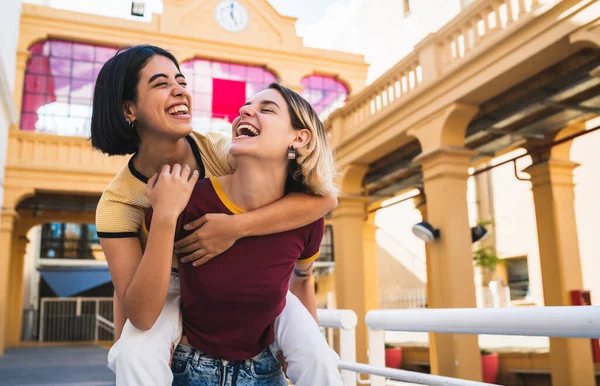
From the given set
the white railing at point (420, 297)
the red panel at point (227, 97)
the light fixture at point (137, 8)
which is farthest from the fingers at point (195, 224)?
the light fixture at point (137, 8)

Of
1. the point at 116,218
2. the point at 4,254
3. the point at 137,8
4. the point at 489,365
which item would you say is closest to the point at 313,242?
the point at 116,218

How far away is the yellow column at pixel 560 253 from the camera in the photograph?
8.14m

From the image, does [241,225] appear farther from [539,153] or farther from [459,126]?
[539,153]

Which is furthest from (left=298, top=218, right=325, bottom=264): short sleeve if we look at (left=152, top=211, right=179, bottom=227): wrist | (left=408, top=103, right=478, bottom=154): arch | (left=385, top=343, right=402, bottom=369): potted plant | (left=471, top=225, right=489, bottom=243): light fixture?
(left=385, top=343, right=402, bottom=369): potted plant

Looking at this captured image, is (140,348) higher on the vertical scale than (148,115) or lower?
lower

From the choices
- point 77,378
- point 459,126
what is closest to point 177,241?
point 77,378

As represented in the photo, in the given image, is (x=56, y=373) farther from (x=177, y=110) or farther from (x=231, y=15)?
(x=231, y=15)

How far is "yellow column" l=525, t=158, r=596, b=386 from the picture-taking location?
8.14m

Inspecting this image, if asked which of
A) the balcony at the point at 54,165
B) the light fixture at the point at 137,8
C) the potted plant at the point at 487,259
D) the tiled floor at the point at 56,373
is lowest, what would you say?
the tiled floor at the point at 56,373

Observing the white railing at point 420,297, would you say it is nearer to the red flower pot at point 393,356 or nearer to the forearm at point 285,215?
the red flower pot at point 393,356

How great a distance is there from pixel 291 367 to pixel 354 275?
8981 millimetres

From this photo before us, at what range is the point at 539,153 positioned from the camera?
9055mm

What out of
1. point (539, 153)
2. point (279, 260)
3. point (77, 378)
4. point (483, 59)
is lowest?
point (77, 378)

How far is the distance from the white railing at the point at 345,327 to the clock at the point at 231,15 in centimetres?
1443
